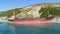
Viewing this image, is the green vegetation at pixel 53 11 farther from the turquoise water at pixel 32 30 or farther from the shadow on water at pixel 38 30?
the turquoise water at pixel 32 30

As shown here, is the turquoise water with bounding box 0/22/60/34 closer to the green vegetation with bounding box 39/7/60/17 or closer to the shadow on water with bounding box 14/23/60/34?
the shadow on water with bounding box 14/23/60/34

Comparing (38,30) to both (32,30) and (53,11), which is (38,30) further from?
(53,11)

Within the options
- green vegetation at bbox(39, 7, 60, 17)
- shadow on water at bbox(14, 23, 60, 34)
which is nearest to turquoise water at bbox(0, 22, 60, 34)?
shadow on water at bbox(14, 23, 60, 34)

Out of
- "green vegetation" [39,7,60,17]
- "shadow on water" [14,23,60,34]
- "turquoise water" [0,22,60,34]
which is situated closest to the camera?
"shadow on water" [14,23,60,34]

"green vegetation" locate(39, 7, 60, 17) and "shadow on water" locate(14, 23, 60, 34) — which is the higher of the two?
"green vegetation" locate(39, 7, 60, 17)

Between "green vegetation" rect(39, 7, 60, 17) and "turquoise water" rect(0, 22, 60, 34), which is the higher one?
"green vegetation" rect(39, 7, 60, 17)

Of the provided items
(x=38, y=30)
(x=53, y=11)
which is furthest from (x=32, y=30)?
(x=53, y=11)

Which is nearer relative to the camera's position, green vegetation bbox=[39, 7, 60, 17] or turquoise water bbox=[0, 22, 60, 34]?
turquoise water bbox=[0, 22, 60, 34]

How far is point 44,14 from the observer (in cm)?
13125

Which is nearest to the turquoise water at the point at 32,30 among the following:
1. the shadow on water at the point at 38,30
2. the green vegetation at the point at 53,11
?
the shadow on water at the point at 38,30

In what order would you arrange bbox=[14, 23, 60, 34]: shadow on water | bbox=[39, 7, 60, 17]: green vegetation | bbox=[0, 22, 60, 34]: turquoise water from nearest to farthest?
bbox=[14, 23, 60, 34]: shadow on water
bbox=[0, 22, 60, 34]: turquoise water
bbox=[39, 7, 60, 17]: green vegetation

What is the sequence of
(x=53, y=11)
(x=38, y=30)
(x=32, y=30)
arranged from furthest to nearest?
(x=53, y=11) → (x=38, y=30) → (x=32, y=30)

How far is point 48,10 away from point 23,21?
27358mm

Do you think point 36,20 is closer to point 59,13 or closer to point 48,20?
point 48,20
